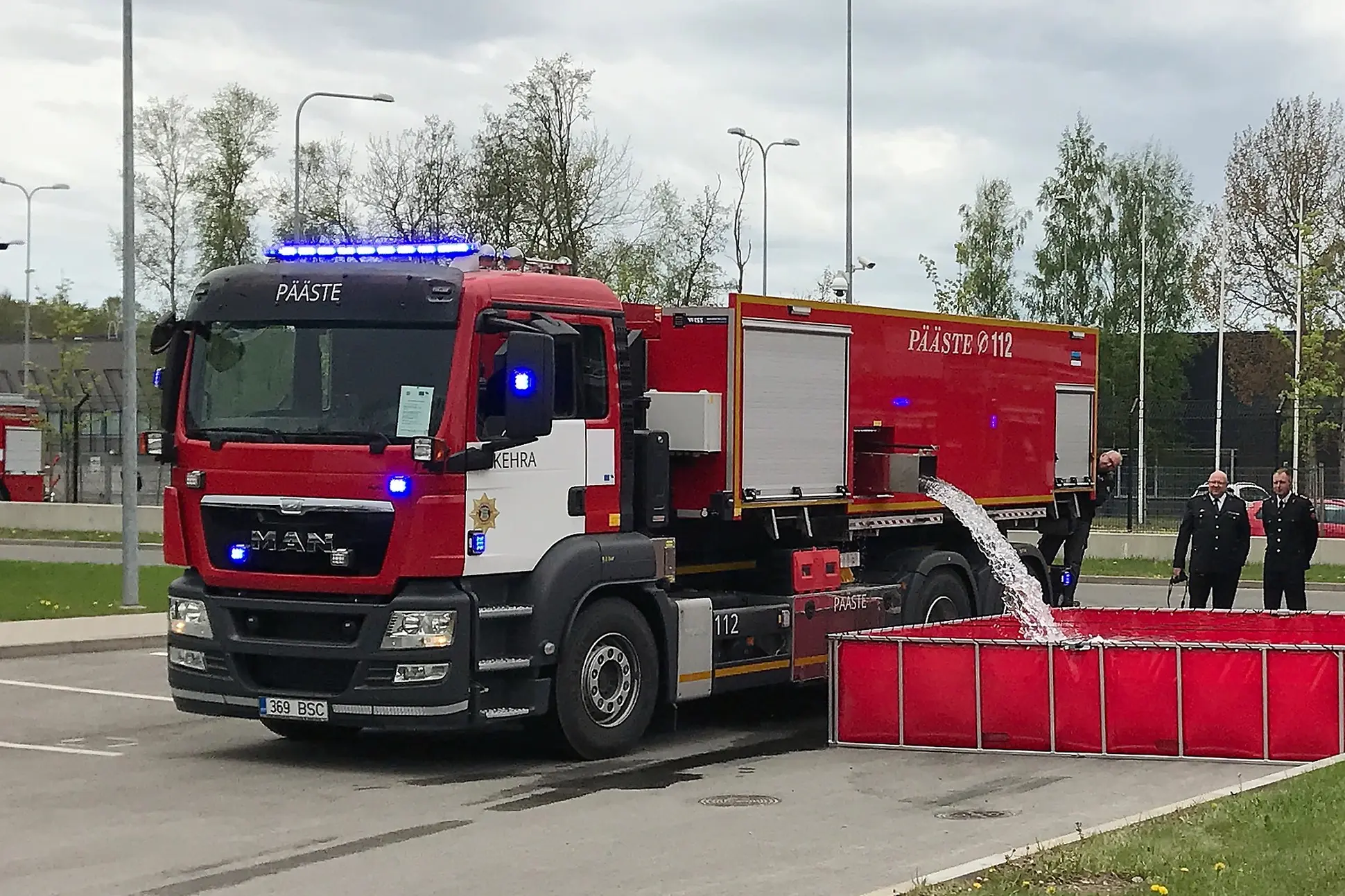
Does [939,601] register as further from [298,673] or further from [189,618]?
[189,618]

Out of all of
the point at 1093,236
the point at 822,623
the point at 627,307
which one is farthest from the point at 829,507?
the point at 1093,236

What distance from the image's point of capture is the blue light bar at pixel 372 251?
11922 mm

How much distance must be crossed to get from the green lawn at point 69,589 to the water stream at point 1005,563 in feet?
36.2

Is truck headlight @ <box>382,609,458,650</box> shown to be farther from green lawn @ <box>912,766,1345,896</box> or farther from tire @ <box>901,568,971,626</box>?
tire @ <box>901,568,971,626</box>

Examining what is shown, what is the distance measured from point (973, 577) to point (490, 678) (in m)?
6.20

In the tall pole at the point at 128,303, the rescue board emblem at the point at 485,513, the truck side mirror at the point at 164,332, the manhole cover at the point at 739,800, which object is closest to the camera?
the manhole cover at the point at 739,800

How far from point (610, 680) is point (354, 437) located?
8.00 feet

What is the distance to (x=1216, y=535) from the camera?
19062mm

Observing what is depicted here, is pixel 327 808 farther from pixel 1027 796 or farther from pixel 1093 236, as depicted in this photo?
pixel 1093 236

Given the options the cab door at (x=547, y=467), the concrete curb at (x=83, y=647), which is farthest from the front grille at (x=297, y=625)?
the concrete curb at (x=83, y=647)

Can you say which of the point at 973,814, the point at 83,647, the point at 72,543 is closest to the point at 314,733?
the point at 973,814

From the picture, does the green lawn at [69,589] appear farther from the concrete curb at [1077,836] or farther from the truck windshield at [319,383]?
the concrete curb at [1077,836]

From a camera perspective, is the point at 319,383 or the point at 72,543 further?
the point at 72,543

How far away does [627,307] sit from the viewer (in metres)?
13.2
